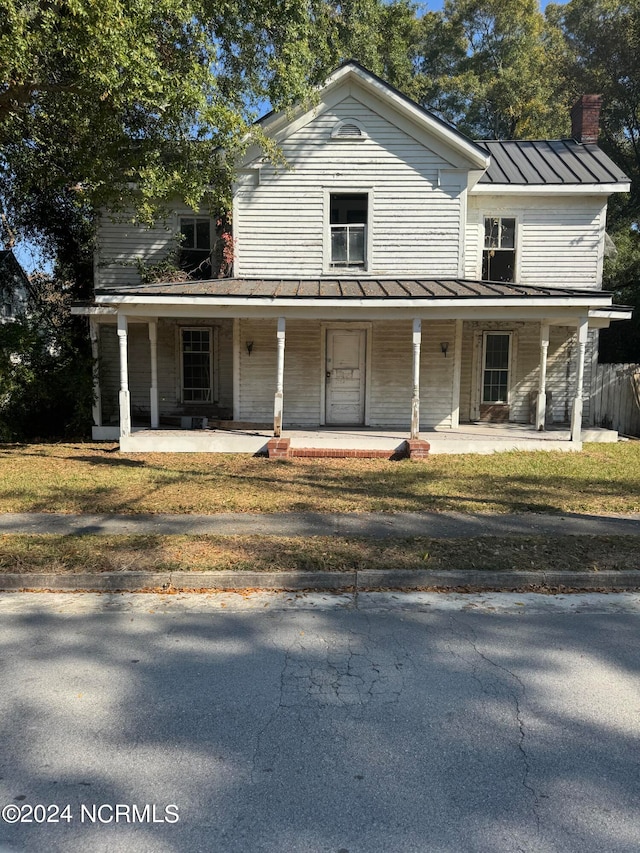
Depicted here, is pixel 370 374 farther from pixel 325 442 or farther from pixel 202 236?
pixel 202 236

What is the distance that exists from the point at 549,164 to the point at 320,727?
15990 millimetres

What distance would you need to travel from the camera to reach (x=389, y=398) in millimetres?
14898

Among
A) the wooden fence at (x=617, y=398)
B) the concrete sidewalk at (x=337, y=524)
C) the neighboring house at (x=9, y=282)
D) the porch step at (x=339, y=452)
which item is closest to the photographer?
the concrete sidewalk at (x=337, y=524)

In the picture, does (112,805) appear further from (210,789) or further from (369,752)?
(369,752)

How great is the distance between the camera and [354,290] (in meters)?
12.6

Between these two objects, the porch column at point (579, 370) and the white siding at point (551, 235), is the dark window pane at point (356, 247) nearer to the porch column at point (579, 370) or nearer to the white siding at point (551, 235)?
the white siding at point (551, 235)

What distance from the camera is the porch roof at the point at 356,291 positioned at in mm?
11852

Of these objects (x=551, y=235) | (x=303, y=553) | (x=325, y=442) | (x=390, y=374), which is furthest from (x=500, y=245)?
(x=303, y=553)

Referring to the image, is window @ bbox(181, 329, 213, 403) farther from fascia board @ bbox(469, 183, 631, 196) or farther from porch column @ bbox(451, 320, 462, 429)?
fascia board @ bbox(469, 183, 631, 196)

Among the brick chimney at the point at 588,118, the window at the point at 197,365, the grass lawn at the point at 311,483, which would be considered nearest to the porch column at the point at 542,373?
the grass lawn at the point at 311,483

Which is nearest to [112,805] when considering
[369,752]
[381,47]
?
[369,752]

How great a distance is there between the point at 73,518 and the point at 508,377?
38.4ft

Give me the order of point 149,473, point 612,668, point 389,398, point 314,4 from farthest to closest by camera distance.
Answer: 1. point 389,398
2. point 314,4
3. point 149,473
4. point 612,668

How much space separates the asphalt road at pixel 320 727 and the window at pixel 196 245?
12.0m
